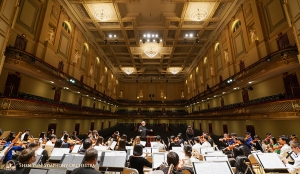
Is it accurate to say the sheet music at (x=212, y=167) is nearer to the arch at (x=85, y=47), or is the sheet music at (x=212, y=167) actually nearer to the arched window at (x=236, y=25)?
the arched window at (x=236, y=25)

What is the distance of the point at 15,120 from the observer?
1066 cm

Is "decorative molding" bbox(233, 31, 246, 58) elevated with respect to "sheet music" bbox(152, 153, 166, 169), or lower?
elevated

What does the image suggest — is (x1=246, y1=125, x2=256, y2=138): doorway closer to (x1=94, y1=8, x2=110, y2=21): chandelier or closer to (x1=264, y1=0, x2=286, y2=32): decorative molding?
(x1=264, y1=0, x2=286, y2=32): decorative molding

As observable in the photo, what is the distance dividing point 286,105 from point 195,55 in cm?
1770

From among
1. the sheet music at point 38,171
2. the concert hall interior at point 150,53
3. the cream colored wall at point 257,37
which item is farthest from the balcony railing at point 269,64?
the sheet music at point 38,171

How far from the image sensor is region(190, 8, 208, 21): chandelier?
45.5 ft

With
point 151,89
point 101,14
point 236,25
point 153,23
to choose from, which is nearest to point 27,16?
point 101,14

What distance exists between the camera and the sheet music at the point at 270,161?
138 inches

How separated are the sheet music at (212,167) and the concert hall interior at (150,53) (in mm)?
7562

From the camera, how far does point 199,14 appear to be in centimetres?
1388

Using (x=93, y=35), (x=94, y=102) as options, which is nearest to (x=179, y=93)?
(x=94, y=102)

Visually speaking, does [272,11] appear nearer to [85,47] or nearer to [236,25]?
[236,25]

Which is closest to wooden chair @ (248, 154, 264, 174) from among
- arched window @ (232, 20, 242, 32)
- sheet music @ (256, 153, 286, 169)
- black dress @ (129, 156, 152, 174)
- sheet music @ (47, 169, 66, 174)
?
sheet music @ (256, 153, 286, 169)

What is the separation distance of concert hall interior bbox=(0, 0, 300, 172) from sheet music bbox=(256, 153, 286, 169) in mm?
5628
